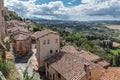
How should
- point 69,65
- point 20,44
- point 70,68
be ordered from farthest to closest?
point 20,44 < point 69,65 < point 70,68

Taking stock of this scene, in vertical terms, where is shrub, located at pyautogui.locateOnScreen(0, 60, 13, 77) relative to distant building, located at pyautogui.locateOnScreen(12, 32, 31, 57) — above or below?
above

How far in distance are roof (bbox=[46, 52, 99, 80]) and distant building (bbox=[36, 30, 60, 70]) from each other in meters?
1.98

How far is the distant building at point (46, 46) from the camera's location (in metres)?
54.8

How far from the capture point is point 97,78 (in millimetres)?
41719

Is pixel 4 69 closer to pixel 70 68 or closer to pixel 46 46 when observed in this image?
pixel 70 68

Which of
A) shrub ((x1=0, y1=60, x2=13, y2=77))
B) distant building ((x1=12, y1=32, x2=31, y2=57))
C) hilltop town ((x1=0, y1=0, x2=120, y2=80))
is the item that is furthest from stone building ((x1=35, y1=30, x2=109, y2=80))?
shrub ((x1=0, y1=60, x2=13, y2=77))

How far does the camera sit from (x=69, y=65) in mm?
45219

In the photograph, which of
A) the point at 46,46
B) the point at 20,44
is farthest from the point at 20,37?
the point at 46,46

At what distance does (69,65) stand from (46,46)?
11270 mm

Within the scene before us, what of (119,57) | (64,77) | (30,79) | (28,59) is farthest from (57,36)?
(119,57)

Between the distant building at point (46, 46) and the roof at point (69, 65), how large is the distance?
6.51ft

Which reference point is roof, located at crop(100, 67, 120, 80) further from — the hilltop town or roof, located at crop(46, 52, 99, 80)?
roof, located at crop(46, 52, 99, 80)

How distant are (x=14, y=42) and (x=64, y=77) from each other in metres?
26.6

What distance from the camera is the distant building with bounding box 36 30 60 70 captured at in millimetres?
54812
